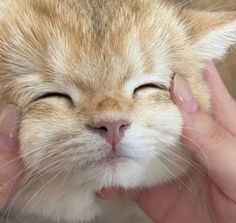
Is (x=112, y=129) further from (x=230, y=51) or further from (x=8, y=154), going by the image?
(x=230, y=51)

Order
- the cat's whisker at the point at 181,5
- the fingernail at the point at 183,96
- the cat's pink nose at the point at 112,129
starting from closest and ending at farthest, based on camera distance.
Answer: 1. the cat's pink nose at the point at 112,129
2. the fingernail at the point at 183,96
3. the cat's whisker at the point at 181,5

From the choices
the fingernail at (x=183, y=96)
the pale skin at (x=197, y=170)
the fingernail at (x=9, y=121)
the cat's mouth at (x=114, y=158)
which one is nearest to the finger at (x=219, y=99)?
the pale skin at (x=197, y=170)

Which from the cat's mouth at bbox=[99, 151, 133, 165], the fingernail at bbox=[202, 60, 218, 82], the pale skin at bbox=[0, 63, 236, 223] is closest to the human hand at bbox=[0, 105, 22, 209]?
the pale skin at bbox=[0, 63, 236, 223]

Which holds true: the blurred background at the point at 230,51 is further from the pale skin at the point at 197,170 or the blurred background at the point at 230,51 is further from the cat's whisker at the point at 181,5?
the pale skin at the point at 197,170

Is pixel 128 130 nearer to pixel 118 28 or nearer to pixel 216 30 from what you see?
pixel 118 28

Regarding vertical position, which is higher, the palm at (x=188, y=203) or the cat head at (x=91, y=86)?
the cat head at (x=91, y=86)

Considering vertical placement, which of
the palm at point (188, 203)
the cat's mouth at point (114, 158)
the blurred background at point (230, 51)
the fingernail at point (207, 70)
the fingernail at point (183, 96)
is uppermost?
the blurred background at point (230, 51)

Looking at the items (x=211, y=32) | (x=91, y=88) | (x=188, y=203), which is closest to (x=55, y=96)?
(x=91, y=88)
